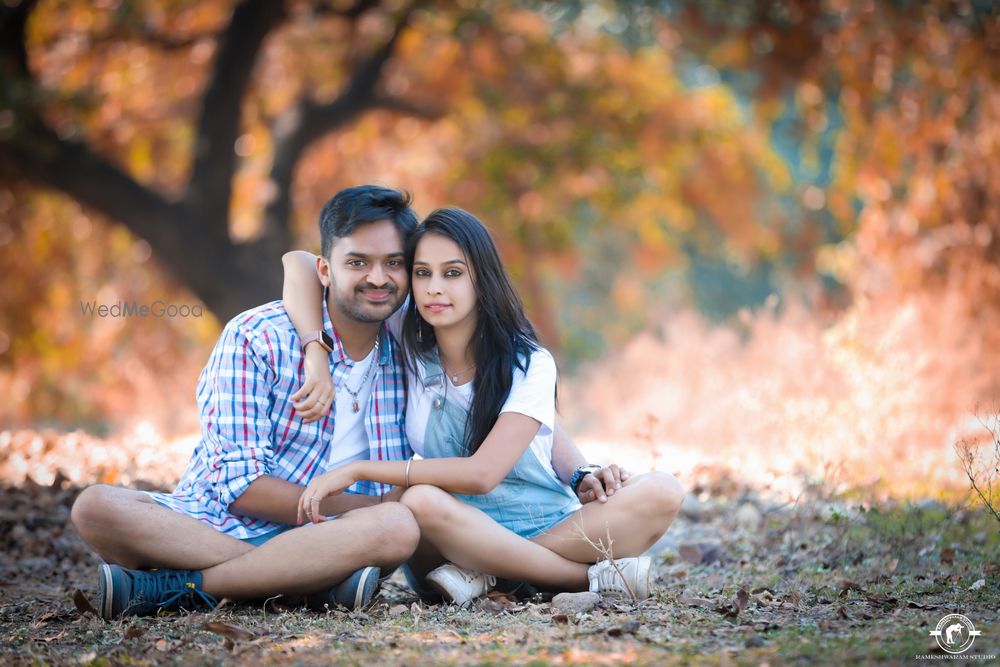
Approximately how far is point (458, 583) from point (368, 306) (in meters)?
0.99

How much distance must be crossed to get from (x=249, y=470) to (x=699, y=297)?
23.1 metres

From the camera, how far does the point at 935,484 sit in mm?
5328

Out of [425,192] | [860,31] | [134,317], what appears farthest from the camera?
[425,192]

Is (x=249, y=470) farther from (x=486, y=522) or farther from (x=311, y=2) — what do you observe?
(x=311, y=2)

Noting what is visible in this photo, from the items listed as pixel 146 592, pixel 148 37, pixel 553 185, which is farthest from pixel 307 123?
pixel 146 592

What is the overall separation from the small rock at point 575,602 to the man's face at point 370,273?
3.70ft

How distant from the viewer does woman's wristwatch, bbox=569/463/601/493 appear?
3523 millimetres

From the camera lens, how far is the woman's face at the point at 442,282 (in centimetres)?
344

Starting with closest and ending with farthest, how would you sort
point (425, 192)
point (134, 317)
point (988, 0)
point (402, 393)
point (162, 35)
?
point (402, 393) < point (988, 0) < point (162, 35) < point (134, 317) < point (425, 192)

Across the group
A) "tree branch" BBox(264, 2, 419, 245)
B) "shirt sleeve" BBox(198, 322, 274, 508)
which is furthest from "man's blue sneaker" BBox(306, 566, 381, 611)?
"tree branch" BBox(264, 2, 419, 245)

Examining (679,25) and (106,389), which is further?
(106,389)

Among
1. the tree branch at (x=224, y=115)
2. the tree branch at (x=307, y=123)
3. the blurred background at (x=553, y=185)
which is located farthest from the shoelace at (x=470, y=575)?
the tree branch at (x=307, y=123)

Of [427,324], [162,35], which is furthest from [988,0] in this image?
[162,35]

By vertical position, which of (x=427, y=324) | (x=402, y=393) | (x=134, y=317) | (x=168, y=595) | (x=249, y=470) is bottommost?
(x=168, y=595)
